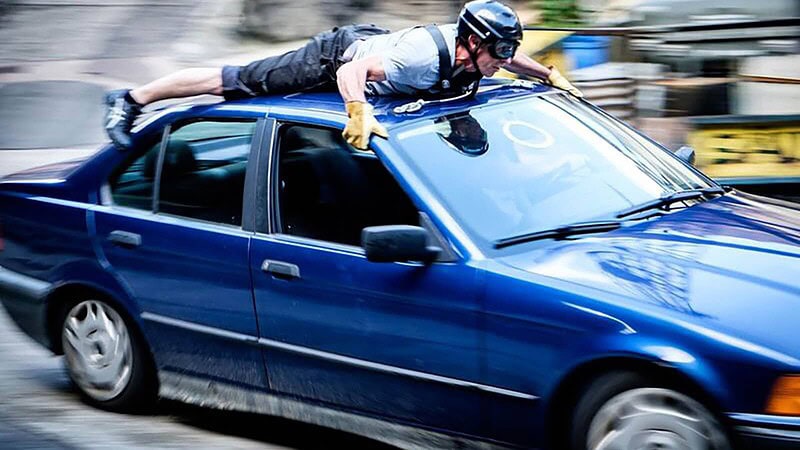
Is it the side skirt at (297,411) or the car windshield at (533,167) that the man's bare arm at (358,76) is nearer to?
the car windshield at (533,167)

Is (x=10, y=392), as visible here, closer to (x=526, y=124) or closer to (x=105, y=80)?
(x=526, y=124)

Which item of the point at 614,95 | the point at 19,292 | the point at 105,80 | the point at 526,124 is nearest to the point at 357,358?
the point at 526,124

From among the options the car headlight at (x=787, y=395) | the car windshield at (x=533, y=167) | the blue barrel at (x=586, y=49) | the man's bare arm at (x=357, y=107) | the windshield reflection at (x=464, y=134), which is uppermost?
the man's bare arm at (x=357, y=107)

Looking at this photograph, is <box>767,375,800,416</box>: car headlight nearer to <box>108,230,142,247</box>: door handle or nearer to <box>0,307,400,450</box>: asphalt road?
<box>0,307,400,450</box>: asphalt road

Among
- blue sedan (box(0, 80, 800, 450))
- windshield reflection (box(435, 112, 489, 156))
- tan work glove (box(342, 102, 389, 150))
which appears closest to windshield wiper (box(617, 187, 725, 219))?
blue sedan (box(0, 80, 800, 450))

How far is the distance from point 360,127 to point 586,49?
6.32 meters

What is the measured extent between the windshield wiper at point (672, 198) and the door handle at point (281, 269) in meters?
1.25

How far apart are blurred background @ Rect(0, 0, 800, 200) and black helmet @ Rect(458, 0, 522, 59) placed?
422 centimetres

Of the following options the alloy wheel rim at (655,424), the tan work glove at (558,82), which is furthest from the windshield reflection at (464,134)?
the alloy wheel rim at (655,424)

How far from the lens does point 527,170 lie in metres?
4.71

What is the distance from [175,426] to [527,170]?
2.05m

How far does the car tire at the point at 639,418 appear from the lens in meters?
3.70

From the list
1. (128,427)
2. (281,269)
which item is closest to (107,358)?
(128,427)

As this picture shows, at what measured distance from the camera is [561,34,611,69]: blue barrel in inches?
416
